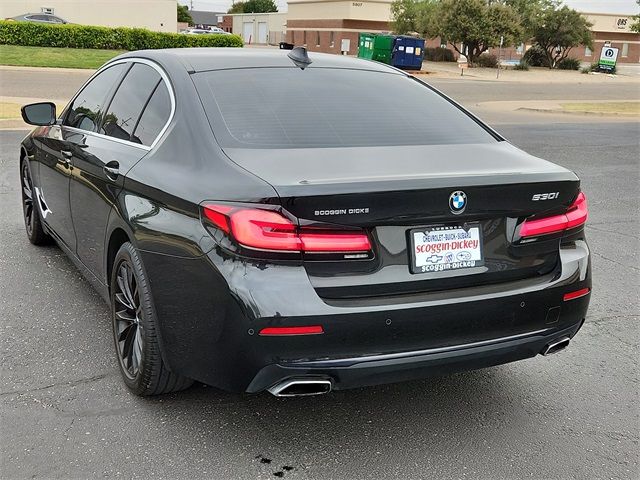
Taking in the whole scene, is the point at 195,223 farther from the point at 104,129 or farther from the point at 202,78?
the point at 104,129

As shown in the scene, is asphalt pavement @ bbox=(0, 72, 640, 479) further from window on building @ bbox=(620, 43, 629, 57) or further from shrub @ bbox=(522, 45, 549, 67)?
window on building @ bbox=(620, 43, 629, 57)

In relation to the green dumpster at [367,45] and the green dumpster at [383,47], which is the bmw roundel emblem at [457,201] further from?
the green dumpster at [367,45]

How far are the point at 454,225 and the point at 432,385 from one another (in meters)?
1.19

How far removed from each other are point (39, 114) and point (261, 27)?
9021cm

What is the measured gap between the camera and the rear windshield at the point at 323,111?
331 cm

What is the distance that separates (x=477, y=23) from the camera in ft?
161

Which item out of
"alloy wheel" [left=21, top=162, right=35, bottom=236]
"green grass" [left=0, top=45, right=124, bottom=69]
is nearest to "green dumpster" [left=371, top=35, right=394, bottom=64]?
"green grass" [left=0, top=45, right=124, bottom=69]

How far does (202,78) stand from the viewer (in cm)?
362

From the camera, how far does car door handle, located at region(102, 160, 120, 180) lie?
3.65 metres

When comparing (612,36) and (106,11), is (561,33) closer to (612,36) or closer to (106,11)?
(612,36)

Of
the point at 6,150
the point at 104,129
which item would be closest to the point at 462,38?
the point at 6,150

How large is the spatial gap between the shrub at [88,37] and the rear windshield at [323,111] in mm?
29667

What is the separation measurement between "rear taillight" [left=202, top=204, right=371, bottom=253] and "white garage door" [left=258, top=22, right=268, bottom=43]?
297 feet

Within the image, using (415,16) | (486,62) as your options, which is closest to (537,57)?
(486,62)
